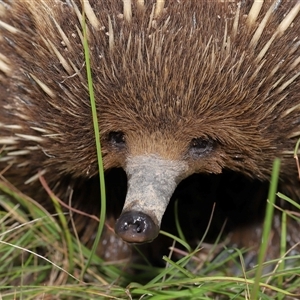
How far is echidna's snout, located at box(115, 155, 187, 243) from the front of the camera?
1420 mm

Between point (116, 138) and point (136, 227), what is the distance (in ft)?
0.85

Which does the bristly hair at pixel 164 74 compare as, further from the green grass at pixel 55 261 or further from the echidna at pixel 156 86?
the green grass at pixel 55 261

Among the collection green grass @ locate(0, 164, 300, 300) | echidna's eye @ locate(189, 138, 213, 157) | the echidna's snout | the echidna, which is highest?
the echidna

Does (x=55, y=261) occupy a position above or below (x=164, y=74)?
below

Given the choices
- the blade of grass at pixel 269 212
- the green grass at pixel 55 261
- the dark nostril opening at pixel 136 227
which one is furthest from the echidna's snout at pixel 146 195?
the green grass at pixel 55 261

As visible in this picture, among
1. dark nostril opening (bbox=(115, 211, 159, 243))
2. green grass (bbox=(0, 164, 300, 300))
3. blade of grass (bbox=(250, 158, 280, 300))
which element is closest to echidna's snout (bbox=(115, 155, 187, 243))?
dark nostril opening (bbox=(115, 211, 159, 243))

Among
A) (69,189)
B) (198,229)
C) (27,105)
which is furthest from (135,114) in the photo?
(198,229)

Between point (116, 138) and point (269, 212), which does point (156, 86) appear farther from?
point (269, 212)

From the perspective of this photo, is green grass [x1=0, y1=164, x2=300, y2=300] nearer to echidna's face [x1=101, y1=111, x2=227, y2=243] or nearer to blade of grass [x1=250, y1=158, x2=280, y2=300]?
echidna's face [x1=101, y1=111, x2=227, y2=243]

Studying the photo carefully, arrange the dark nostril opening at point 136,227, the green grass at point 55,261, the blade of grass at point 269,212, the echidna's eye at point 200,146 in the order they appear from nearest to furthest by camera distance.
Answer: the blade of grass at point 269,212 < the dark nostril opening at point 136,227 < the echidna's eye at point 200,146 < the green grass at point 55,261

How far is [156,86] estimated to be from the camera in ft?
4.84

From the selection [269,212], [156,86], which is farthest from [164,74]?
[269,212]

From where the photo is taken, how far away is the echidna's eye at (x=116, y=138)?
5.21 feet

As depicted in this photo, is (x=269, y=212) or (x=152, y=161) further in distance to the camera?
(x=152, y=161)
